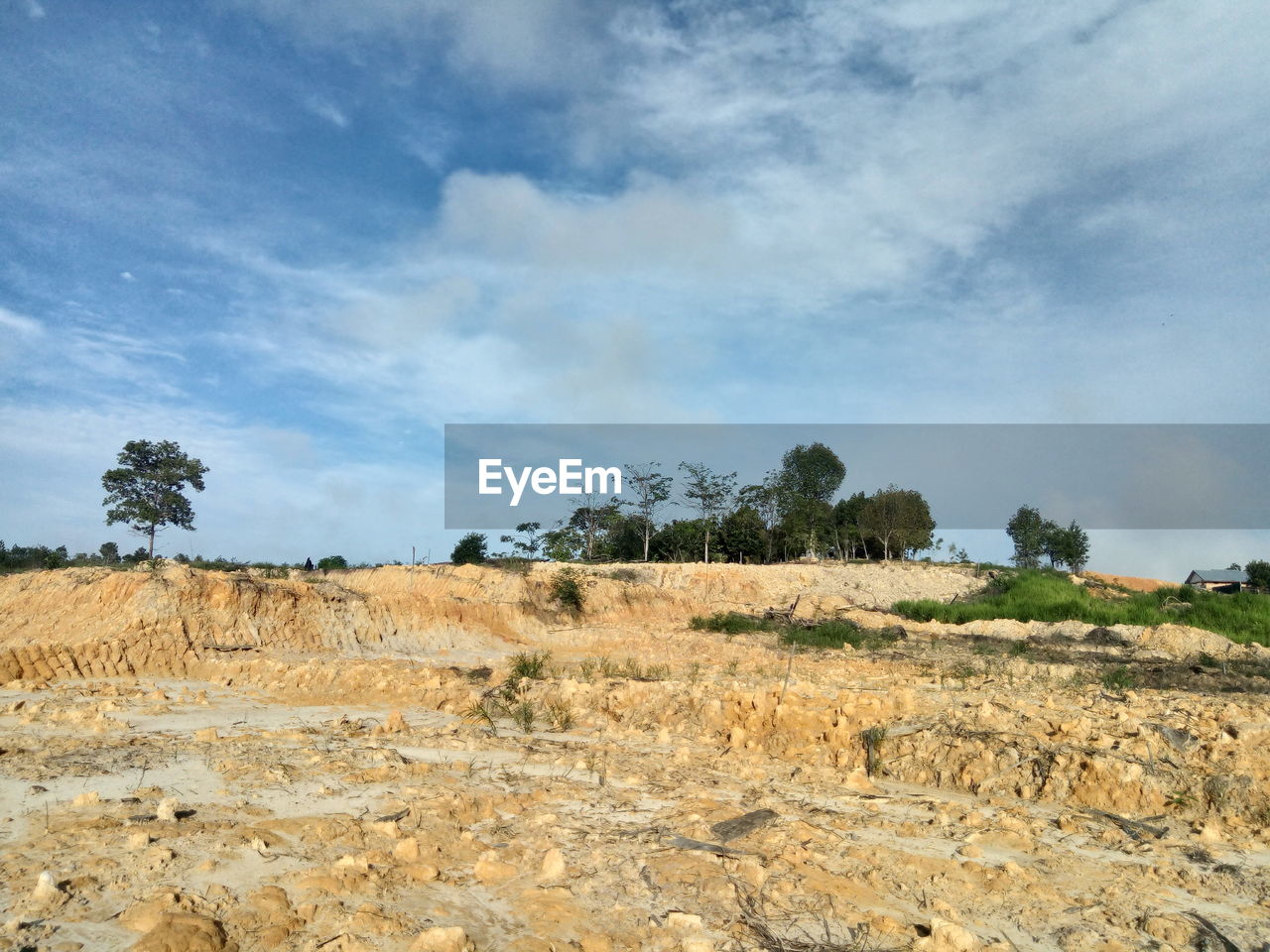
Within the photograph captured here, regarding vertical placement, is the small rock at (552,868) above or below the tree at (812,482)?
below

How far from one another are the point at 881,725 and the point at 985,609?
17646 millimetres

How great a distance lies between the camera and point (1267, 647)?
16594 millimetres

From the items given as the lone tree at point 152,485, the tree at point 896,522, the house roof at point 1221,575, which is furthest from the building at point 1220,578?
the lone tree at point 152,485

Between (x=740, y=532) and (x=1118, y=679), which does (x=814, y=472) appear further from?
(x=1118, y=679)

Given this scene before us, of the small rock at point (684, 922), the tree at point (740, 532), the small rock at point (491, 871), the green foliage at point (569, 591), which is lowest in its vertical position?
the small rock at point (684, 922)

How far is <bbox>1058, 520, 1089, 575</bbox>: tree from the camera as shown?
55.5m

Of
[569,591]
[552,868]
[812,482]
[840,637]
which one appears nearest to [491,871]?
[552,868]

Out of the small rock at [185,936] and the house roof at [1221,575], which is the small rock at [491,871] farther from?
the house roof at [1221,575]

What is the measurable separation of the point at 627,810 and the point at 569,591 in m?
16.7

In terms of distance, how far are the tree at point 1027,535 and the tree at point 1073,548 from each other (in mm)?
1613

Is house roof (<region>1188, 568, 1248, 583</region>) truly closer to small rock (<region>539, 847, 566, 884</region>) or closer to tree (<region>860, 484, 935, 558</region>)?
tree (<region>860, 484, 935, 558</region>)

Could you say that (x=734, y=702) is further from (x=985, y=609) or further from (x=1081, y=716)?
(x=985, y=609)

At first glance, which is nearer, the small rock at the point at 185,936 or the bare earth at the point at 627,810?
the small rock at the point at 185,936

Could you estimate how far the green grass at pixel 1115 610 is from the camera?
1922 cm
